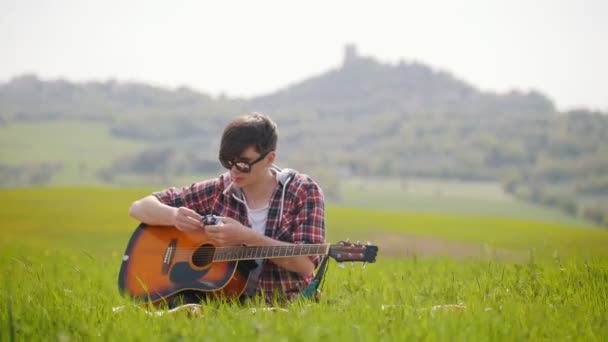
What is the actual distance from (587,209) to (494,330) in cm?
12236

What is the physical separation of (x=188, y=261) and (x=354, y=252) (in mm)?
1405

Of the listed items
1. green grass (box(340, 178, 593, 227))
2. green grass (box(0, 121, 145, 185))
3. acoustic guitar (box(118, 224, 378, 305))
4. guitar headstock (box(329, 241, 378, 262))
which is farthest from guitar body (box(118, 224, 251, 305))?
green grass (box(0, 121, 145, 185))

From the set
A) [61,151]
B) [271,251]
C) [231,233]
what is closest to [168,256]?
→ [231,233]

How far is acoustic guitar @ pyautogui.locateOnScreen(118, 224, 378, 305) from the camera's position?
15.9 feet

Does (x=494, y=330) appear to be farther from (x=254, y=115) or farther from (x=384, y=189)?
(x=384, y=189)

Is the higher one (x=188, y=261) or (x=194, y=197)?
(x=194, y=197)

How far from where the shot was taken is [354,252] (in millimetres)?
4555

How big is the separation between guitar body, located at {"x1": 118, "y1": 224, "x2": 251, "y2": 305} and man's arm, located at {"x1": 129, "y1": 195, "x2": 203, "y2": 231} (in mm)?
89

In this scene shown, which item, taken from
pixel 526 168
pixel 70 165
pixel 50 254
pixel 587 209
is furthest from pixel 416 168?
pixel 50 254

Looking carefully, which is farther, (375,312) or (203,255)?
(203,255)

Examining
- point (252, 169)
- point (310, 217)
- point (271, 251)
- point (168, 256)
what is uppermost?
point (252, 169)

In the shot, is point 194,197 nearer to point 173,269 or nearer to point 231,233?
point 173,269

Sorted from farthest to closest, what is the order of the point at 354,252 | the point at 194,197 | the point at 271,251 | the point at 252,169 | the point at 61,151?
the point at 61,151 < the point at 194,197 < the point at 252,169 < the point at 271,251 < the point at 354,252

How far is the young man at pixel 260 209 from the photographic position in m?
4.97
